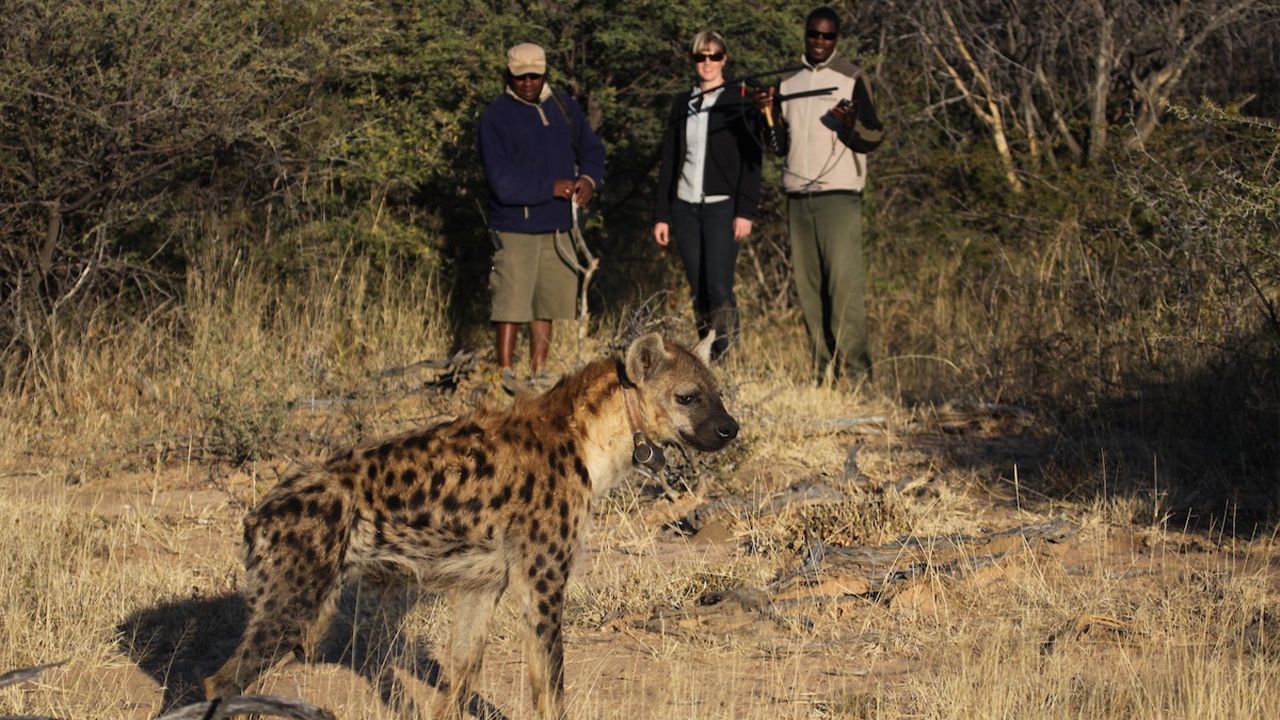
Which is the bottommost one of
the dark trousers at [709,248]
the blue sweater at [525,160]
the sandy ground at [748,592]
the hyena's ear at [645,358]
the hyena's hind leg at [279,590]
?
the sandy ground at [748,592]

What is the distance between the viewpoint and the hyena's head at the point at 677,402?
217 inches

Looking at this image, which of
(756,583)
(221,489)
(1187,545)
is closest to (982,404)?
(1187,545)

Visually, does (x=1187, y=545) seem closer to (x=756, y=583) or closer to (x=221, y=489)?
(x=756, y=583)

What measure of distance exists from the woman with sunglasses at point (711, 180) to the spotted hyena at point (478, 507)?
4603 mm

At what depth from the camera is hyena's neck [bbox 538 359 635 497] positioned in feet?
17.5

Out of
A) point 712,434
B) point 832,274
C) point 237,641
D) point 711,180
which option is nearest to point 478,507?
point 712,434

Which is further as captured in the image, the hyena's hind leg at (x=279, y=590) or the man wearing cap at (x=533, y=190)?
the man wearing cap at (x=533, y=190)

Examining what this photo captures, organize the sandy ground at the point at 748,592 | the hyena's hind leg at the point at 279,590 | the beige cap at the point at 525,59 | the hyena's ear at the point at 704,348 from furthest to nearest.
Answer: the beige cap at the point at 525,59, the hyena's ear at the point at 704,348, the sandy ground at the point at 748,592, the hyena's hind leg at the point at 279,590

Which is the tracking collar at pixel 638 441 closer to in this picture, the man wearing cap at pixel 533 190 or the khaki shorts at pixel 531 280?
the man wearing cap at pixel 533 190

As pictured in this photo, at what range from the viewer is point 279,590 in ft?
14.7

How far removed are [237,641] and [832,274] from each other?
574 centimetres

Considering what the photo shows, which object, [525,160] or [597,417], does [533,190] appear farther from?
[597,417]

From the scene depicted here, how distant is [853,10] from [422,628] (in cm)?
958

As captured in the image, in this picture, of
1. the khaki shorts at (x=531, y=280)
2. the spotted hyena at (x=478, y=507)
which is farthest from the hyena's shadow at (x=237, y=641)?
the khaki shorts at (x=531, y=280)
